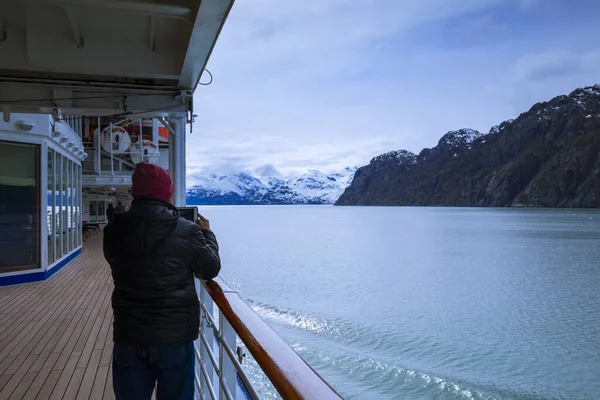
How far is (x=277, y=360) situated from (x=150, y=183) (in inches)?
33.3

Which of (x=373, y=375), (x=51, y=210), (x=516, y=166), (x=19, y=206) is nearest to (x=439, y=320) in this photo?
(x=373, y=375)

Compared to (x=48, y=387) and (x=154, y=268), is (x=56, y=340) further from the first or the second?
(x=154, y=268)

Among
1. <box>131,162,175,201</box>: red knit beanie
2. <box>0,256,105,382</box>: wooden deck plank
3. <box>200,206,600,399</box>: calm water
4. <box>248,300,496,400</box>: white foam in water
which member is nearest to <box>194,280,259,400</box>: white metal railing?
<box>131,162,175,201</box>: red knit beanie

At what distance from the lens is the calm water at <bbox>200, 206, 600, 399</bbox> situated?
345 inches

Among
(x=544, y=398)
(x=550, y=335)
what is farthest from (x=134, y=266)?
(x=550, y=335)

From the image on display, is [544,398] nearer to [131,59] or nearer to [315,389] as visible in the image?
[131,59]

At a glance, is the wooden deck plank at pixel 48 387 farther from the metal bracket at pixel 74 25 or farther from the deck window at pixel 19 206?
the deck window at pixel 19 206

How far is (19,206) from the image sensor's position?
295 inches

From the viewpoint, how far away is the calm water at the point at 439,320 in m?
8.77

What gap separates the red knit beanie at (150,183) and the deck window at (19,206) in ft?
21.4

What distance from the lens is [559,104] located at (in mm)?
129250

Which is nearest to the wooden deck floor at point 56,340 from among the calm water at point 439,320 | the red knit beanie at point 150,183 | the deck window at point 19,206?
the deck window at point 19,206

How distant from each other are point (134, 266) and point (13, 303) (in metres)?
5.36

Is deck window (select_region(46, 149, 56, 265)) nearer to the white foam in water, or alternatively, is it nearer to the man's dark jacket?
the white foam in water
